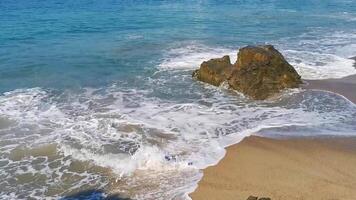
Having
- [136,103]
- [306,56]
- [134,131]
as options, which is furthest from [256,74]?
[306,56]

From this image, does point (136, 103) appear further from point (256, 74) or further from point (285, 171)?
point (285, 171)

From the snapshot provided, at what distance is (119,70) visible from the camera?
2120 cm

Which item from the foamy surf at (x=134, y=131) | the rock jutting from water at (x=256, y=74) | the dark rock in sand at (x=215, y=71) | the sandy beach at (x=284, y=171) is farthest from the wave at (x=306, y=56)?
the sandy beach at (x=284, y=171)

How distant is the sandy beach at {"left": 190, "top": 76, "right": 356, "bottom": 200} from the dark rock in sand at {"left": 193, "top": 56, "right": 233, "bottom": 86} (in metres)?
5.49

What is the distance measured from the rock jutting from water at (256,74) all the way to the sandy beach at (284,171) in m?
4.25

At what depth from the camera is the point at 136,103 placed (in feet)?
55.0

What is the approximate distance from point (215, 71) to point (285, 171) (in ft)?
26.5

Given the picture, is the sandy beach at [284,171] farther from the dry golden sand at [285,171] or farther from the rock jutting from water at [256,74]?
the rock jutting from water at [256,74]

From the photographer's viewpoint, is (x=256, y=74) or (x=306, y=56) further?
(x=306, y=56)

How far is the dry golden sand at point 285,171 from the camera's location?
34.4 ft

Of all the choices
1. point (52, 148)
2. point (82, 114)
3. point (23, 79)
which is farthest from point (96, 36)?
point (52, 148)

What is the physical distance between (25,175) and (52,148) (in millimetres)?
1525

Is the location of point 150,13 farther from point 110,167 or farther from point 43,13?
point 110,167

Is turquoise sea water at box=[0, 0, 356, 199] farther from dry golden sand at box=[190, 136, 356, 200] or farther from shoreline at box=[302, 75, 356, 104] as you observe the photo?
shoreline at box=[302, 75, 356, 104]
